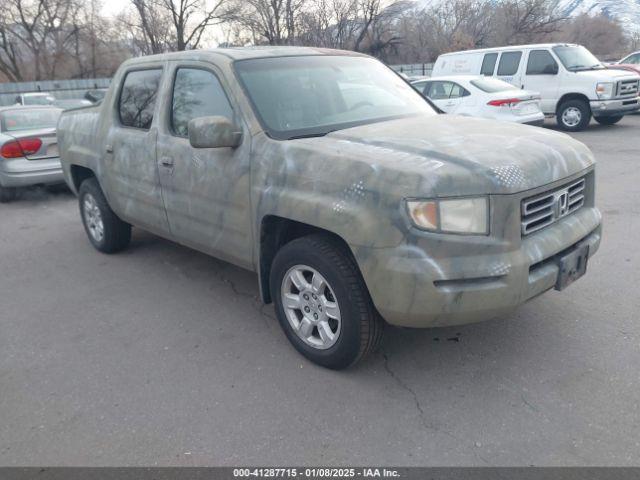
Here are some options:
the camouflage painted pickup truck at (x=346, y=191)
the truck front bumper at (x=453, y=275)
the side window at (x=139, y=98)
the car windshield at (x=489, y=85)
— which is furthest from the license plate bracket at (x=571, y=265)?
the car windshield at (x=489, y=85)

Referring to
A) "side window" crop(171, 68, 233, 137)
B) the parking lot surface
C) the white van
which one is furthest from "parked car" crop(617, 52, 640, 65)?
"side window" crop(171, 68, 233, 137)

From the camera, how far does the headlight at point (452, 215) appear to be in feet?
8.95

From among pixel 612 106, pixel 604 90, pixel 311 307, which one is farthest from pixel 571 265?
pixel 612 106

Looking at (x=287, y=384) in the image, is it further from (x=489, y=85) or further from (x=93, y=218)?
(x=489, y=85)

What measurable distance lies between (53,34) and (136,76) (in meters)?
38.5

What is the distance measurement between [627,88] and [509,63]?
2681 millimetres

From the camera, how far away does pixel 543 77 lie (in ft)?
42.7

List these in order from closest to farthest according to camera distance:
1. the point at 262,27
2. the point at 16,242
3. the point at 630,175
Answer: 1. the point at 16,242
2. the point at 630,175
3. the point at 262,27

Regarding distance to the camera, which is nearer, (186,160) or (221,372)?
(221,372)

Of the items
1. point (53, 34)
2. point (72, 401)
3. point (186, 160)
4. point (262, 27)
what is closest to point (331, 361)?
point (72, 401)

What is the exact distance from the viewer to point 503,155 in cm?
292

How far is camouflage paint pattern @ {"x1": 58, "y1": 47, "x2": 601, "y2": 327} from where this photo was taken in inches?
107

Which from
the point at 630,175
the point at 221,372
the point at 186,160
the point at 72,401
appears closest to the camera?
the point at 72,401

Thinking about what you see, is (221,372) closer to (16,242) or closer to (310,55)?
(310,55)
